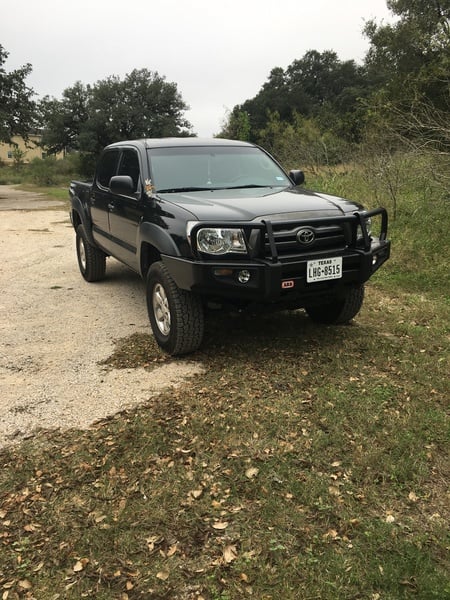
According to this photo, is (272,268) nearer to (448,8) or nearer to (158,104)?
(448,8)

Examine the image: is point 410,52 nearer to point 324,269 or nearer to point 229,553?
point 324,269

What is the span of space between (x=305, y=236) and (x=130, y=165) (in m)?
2.34

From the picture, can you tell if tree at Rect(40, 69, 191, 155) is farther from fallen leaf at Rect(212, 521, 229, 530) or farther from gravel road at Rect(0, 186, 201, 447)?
fallen leaf at Rect(212, 521, 229, 530)

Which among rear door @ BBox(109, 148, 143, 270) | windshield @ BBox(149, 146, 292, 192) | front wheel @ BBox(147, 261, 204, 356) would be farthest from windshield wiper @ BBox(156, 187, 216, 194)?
front wheel @ BBox(147, 261, 204, 356)

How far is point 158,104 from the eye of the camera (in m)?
45.6

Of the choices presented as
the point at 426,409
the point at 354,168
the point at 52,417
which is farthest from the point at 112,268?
the point at 354,168

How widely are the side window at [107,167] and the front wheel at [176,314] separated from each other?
206 centimetres

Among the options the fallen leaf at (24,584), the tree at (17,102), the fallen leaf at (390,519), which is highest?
the tree at (17,102)

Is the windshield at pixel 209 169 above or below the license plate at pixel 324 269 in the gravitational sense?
above

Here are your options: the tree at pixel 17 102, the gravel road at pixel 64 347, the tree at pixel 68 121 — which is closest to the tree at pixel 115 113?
the tree at pixel 68 121

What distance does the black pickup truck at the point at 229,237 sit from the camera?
369 centimetres

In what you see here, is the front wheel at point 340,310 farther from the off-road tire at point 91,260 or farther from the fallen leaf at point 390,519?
the off-road tire at point 91,260

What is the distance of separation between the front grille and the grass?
93cm

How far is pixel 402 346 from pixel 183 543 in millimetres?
2862
